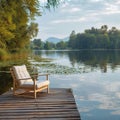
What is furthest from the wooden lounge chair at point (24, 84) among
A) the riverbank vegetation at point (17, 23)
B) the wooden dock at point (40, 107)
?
the riverbank vegetation at point (17, 23)

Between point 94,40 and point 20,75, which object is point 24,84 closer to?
point 20,75

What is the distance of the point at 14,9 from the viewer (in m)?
9.78

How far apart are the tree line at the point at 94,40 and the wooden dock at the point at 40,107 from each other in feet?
416

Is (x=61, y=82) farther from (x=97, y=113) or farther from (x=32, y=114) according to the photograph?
(x=32, y=114)

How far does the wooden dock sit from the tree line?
126944mm

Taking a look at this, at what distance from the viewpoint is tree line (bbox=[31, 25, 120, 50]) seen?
14262 cm

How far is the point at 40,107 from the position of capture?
28.8 feet

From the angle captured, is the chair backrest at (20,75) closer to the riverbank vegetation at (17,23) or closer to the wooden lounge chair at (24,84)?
the wooden lounge chair at (24,84)

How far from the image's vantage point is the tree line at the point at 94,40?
14262cm

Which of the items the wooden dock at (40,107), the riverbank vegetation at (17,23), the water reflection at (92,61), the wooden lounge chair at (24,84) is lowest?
the water reflection at (92,61)

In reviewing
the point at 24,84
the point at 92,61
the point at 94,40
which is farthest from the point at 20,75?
the point at 94,40

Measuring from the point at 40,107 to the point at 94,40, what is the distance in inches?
5395

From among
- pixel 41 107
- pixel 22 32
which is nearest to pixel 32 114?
pixel 41 107

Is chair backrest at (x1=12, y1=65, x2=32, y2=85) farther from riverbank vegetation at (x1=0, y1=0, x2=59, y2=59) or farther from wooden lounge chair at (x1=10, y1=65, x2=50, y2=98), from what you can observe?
riverbank vegetation at (x1=0, y1=0, x2=59, y2=59)
